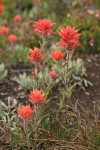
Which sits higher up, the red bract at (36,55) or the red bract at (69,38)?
the red bract at (69,38)

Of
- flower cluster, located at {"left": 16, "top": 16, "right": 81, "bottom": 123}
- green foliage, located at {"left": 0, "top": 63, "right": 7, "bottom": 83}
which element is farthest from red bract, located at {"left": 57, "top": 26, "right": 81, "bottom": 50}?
green foliage, located at {"left": 0, "top": 63, "right": 7, "bottom": 83}

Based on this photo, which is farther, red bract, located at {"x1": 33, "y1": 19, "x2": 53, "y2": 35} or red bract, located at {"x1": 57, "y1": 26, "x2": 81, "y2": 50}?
red bract, located at {"x1": 33, "y1": 19, "x2": 53, "y2": 35}

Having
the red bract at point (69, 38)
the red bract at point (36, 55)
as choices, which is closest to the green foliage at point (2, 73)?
the red bract at point (36, 55)

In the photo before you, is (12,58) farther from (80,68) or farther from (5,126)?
(5,126)

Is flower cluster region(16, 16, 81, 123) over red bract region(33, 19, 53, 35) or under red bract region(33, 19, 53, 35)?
under

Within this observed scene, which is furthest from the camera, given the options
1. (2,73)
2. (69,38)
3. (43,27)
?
(2,73)

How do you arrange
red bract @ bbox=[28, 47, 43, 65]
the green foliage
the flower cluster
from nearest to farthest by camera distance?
the flower cluster < red bract @ bbox=[28, 47, 43, 65] < the green foliage

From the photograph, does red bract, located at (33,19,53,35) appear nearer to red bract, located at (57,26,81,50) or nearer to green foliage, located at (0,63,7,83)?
red bract, located at (57,26,81,50)

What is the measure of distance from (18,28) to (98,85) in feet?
7.45

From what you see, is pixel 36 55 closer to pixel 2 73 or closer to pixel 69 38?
pixel 69 38

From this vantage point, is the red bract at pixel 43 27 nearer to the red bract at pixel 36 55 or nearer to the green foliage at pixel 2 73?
the red bract at pixel 36 55

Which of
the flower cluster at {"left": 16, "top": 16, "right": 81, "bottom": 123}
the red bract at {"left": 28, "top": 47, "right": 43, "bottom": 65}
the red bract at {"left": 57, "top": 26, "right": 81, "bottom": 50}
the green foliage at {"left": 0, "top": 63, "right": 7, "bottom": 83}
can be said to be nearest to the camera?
the flower cluster at {"left": 16, "top": 16, "right": 81, "bottom": 123}

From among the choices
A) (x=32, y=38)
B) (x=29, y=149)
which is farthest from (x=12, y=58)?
(x=29, y=149)

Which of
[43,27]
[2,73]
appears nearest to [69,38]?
[43,27]
